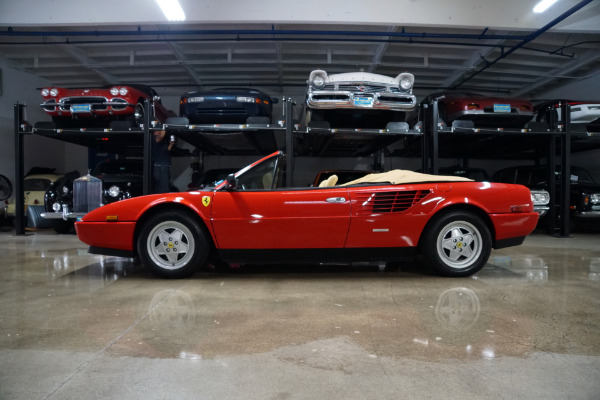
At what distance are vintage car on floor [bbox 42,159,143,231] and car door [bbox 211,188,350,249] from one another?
160 inches

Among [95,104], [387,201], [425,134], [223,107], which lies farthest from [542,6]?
[95,104]

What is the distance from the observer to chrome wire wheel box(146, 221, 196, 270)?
10.7ft

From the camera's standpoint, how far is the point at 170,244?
10.7ft

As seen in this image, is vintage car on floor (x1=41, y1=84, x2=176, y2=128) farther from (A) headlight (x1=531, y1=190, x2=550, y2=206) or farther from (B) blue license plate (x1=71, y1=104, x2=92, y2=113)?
(A) headlight (x1=531, y1=190, x2=550, y2=206)

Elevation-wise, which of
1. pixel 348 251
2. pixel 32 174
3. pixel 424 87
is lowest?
pixel 348 251

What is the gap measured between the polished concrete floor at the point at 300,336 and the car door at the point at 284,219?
398mm

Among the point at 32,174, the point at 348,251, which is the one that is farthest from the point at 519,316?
the point at 32,174

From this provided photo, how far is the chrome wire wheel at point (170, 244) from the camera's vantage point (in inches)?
128

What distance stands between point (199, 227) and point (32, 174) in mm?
8446

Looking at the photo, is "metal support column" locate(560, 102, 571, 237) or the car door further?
"metal support column" locate(560, 102, 571, 237)

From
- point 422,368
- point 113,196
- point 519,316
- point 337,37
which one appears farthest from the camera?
point 337,37

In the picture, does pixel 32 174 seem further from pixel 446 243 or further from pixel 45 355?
pixel 446 243

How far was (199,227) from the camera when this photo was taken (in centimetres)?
323

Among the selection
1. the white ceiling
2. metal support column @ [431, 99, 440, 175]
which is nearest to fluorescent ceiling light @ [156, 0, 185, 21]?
the white ceiling
